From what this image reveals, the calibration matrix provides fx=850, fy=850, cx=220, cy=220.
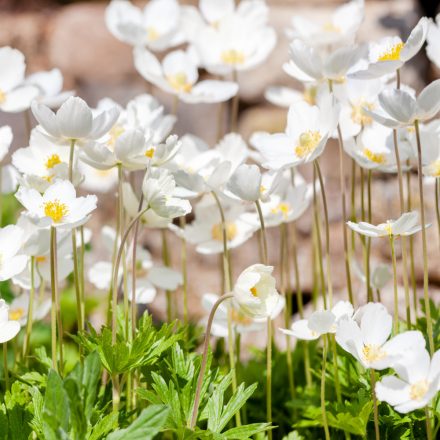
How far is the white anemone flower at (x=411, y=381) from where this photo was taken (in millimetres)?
897

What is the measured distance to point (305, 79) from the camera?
1281mm

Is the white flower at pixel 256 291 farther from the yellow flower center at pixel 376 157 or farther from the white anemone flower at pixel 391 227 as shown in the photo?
the yellow flower center at pixel 376 157

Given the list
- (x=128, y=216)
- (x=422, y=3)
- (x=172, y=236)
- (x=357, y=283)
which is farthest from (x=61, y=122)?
(x=422, y=3)

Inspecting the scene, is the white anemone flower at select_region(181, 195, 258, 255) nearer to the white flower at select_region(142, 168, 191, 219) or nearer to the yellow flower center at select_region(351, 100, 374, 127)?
the yellow flower center at select_region(351, 100, 374, 127)

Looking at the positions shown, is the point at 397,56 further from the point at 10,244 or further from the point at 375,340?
the point at 10,244

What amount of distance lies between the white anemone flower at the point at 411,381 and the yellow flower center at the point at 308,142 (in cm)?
36

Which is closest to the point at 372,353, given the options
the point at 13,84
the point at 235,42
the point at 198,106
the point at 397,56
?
the point at 397,56

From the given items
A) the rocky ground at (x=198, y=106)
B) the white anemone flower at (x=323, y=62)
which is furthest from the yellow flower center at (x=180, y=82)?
the rocky ground at (x=198, y=106)

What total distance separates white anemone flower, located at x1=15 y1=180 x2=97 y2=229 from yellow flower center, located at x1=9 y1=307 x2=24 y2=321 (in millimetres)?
333

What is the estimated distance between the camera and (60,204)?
3.43ft

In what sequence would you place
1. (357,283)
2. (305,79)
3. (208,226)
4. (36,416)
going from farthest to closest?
(357,283)
(208,226)
(305,79)
(36,416)

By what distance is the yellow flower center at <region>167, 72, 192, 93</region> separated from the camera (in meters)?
1.54

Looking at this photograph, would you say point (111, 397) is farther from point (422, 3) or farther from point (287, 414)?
point (422, 3)

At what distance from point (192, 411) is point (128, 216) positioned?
1.34 ft
